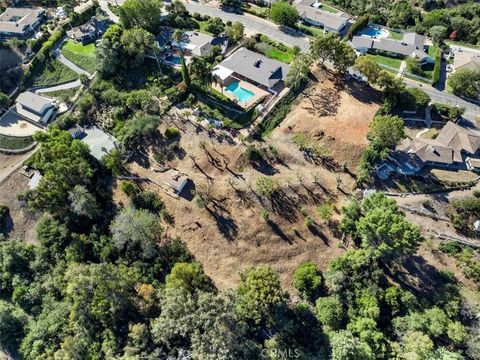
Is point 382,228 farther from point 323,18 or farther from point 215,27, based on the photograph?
point 215,27

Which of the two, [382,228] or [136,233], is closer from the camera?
[382,228]

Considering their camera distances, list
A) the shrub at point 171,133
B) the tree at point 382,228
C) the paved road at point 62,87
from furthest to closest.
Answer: the paved road at point 62,87, the shrub at point 171,133, the tree at point 382,228

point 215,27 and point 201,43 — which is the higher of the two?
point 215,27

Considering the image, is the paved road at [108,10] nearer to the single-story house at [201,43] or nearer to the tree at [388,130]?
the single-story house at [201,43]

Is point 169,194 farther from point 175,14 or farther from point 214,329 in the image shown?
point 175,14

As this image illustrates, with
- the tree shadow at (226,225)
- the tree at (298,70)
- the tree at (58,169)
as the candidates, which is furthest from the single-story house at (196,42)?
the tree shadow at (226,225)

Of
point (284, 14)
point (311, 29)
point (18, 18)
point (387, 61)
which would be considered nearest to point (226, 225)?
point (387, 61)

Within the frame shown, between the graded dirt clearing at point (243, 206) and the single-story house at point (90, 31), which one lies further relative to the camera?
the single-story house at point (90, 31)

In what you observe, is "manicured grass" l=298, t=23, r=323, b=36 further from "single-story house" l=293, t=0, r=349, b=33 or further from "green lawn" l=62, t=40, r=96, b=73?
"green lawn" l=62, t=40, r=96, b=73
